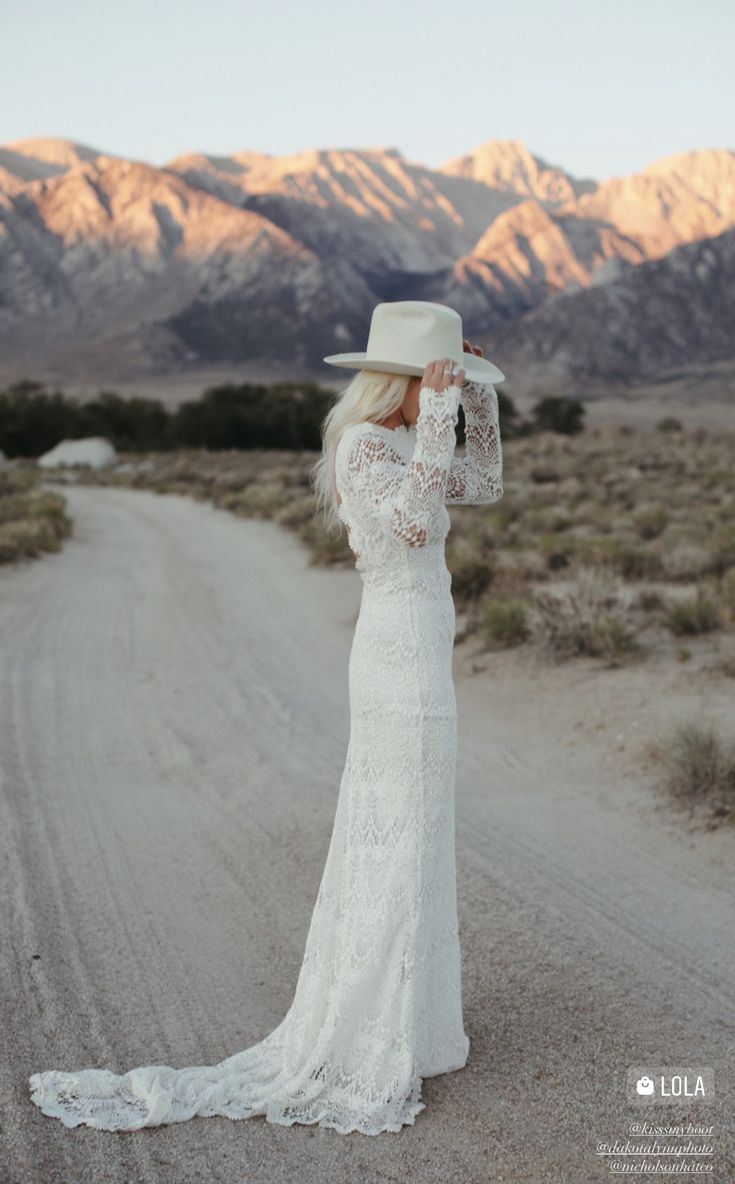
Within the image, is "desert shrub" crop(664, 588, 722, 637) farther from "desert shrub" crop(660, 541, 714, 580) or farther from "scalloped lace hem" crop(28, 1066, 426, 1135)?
"scalloped lace hem" crop(28, 1066, 426, 1135)

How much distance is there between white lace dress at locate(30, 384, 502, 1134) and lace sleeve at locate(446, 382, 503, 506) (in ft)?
1.18

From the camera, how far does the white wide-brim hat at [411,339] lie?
3801mm

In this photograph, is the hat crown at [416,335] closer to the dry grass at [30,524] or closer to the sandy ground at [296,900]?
the sandy ground at [296,900]

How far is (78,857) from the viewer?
20.7 ft

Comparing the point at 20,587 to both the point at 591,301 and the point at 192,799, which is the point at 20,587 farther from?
the point at 591,301

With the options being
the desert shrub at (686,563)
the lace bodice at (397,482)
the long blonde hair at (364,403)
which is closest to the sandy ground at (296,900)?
the lace bodice at (397,482)

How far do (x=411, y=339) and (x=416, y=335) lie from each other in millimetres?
20

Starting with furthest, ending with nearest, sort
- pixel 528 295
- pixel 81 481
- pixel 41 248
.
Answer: pixel 528 295, pixel 41 248, pixel 81 481

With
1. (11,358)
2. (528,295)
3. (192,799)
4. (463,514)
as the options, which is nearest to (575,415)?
(463,514)

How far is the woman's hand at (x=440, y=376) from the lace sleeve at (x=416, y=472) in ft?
0.06

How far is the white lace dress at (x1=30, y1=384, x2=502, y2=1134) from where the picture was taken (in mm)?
3867

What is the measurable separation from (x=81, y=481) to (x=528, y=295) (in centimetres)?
13360

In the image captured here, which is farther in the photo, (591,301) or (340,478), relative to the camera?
(591,301)

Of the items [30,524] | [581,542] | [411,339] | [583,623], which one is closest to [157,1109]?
[411,339]
